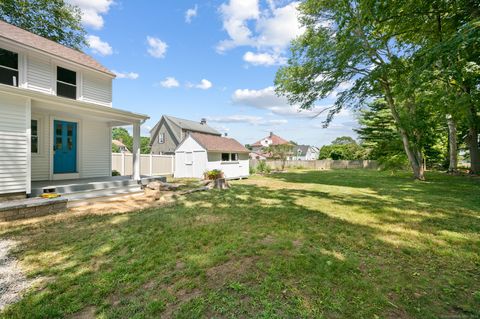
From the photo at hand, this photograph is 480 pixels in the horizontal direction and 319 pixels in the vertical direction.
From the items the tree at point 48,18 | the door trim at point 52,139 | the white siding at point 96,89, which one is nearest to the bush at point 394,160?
the white siding at point 96,89

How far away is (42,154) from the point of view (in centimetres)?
754

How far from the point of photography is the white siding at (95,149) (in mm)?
8695

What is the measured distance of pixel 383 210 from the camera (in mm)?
5918

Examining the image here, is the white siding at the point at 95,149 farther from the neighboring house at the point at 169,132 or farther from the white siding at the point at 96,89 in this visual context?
the neighboring house at the point at 169,132

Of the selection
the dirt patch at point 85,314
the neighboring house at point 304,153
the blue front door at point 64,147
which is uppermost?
the neighboring house at point 304,153

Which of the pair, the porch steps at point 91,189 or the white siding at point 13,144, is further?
the porch steps at point 91,189

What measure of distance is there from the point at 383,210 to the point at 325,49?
8907 mm

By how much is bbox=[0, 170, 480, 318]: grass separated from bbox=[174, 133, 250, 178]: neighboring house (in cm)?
891

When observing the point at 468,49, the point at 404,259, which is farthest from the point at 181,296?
the point at 468,49

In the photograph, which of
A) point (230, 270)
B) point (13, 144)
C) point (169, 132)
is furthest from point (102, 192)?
point (169, 132)

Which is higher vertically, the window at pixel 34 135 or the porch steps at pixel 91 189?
the window at pixel 34 135

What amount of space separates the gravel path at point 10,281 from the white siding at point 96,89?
24.5 feet

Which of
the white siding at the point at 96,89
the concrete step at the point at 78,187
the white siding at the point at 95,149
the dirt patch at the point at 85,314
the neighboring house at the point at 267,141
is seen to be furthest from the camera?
the neighboring house at the point at 267,141

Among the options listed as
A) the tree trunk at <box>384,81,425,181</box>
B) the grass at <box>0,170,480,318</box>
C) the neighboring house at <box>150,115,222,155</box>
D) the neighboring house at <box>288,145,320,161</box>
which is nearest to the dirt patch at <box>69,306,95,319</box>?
the grass at <box>0,170,480,318</box>
